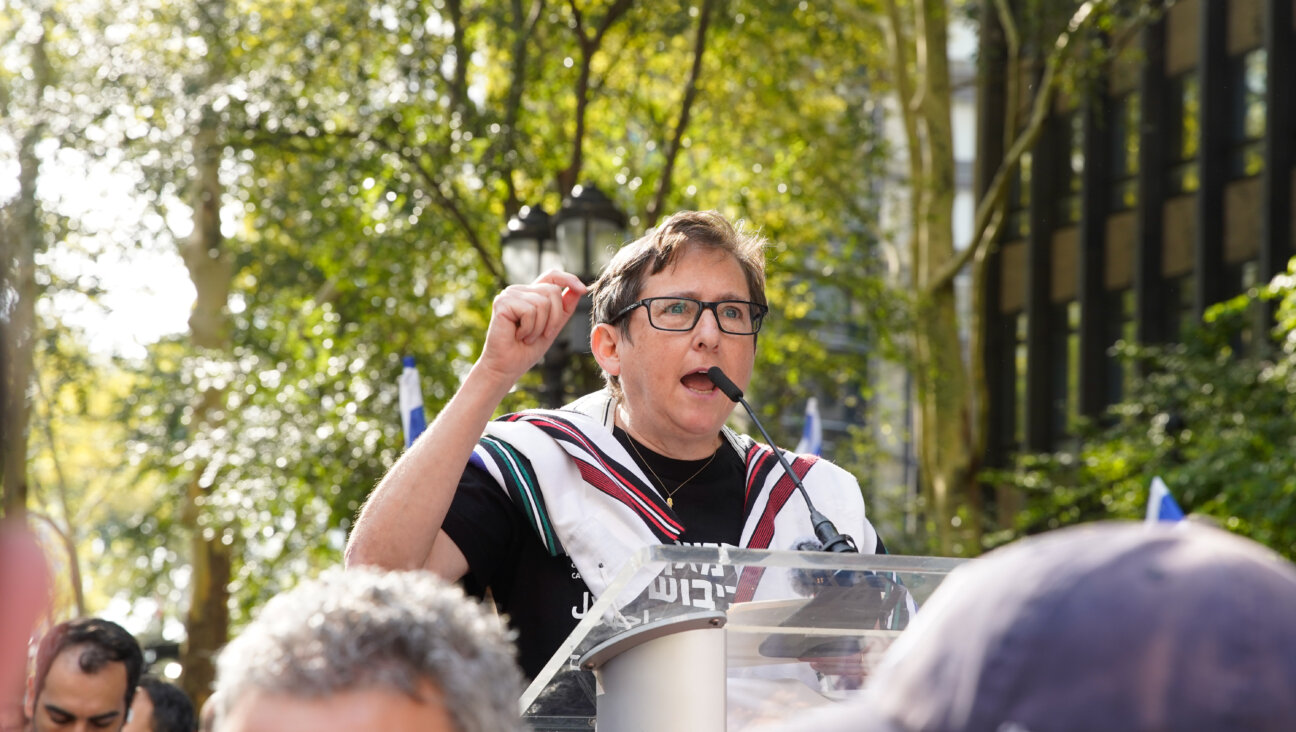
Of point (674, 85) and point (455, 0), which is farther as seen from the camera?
point (674, 85)

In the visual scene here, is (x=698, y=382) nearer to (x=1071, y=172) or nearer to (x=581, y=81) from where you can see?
(x=581, y=81)

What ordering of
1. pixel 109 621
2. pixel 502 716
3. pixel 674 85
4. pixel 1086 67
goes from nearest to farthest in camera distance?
pixel 502 716 → pixel 109 621 → pixel 1086 67 → pixel 674 85

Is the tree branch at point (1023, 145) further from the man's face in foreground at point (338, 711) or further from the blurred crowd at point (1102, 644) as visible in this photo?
the blurred crowd at point (1102, 644)

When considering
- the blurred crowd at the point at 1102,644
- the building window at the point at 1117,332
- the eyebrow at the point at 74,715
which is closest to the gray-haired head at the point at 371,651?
the blurred crowd at the point at 1102,644

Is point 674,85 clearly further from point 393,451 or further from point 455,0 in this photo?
point 393,451

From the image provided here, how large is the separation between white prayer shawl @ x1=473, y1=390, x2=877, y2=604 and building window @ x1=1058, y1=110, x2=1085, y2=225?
72.2 feet

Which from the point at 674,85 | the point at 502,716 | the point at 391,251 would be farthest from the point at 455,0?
the point at 502,716

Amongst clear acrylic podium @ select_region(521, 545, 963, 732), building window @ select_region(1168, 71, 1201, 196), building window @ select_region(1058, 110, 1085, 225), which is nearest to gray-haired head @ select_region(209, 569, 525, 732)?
clear acrylic podium @ select_region(521, 545, 963, 732)

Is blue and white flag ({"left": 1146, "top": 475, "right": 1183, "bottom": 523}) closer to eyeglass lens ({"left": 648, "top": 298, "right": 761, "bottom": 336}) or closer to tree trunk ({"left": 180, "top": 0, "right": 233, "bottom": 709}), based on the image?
eyeglass lens ({"left": 648, "top": 298, "right": 761, "bottom": 336})

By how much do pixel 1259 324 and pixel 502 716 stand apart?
1816cm

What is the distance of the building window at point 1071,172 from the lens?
2439cm

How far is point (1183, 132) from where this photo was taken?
72.7 feet

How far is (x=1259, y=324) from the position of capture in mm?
18125

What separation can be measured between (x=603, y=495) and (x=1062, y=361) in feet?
75.5
